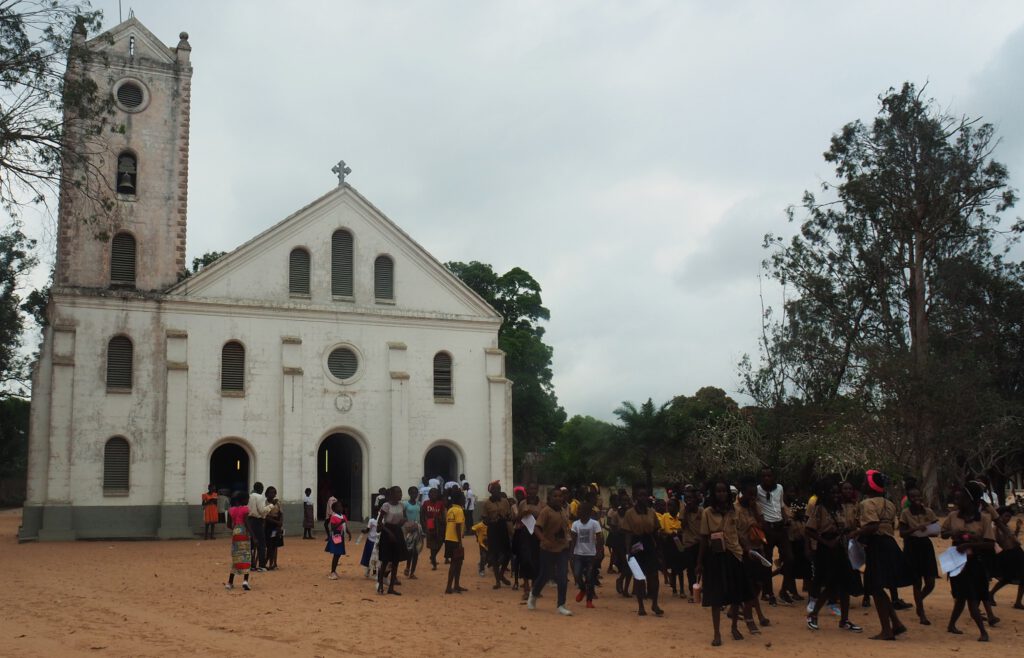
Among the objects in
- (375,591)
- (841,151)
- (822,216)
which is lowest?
(375,591)

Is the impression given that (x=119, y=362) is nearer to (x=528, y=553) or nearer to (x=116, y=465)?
(x=116, y=465)

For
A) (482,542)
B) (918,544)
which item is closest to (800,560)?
(918,544)

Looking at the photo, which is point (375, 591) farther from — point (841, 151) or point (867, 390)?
point (841, 151)

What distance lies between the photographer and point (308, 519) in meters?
26.1

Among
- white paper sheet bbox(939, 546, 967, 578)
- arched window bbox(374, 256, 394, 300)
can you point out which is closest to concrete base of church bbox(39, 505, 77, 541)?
arched window bbox(374, 256, 394, 300)

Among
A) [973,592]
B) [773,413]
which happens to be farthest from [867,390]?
[973,592]

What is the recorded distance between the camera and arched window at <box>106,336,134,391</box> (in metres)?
26.4

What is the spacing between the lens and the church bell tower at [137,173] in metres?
27.2

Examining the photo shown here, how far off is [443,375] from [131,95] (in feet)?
43.6

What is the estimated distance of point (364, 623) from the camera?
39.8 ft

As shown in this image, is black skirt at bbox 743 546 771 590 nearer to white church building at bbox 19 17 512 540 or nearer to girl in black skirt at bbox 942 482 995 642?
girl in black skirt at bbox 942 482 995 642

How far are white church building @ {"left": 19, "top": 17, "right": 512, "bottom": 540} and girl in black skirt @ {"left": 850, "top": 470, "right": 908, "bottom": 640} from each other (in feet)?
63.1

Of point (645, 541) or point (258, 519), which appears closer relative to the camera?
point (645, 541)

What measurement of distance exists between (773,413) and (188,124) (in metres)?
24.1
